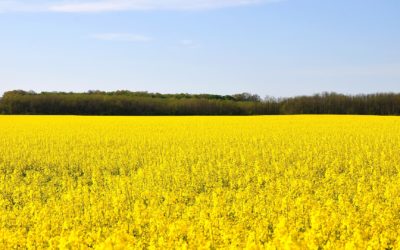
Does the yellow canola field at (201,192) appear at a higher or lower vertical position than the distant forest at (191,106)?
lower

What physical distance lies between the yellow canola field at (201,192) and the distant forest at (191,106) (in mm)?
41967

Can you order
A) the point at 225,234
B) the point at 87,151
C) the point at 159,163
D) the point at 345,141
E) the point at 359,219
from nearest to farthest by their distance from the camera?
the point at 225,234
the point at 359,219
the point at 159,163
the point at 87,151
the point at 345,141

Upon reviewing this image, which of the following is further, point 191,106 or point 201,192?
point 191,106

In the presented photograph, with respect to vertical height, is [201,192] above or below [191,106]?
below

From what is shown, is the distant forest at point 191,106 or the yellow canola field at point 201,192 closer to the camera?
the yellow canola field at point 201,192

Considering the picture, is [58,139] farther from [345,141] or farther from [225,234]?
[225,234]

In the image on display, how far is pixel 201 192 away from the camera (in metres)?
12.6

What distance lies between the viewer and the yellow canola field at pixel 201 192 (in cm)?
735

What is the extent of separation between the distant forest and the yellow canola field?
4197 cm

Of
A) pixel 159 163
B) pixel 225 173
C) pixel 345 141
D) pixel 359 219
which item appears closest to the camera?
pixel 359 219

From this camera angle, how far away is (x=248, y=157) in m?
18.0

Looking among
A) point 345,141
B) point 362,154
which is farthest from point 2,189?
point 345,141

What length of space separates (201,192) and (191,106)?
187ft

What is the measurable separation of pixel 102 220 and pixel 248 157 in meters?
9.30
